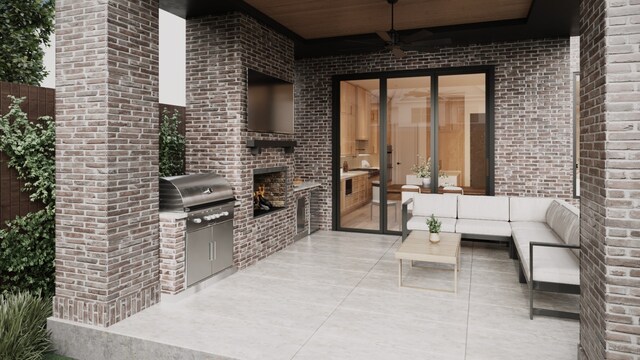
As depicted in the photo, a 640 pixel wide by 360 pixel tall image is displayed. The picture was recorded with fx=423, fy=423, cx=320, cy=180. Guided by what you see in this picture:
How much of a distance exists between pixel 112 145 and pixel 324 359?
2530mm

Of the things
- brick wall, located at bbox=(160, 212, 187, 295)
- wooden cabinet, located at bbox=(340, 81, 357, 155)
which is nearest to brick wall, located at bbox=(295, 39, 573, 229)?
wooden cabinet, located at bbox=(340, 81, 357, 155)

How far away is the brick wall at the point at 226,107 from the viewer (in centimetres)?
544

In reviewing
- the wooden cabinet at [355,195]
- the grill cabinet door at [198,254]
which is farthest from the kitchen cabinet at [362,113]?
the grill cabinet door at [198,254]

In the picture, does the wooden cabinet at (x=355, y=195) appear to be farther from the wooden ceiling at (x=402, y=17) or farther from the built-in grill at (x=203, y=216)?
the built-in grill at (x=203, y=216)

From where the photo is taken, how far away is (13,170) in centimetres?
407

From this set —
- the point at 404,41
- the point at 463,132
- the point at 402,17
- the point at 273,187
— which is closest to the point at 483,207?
the point at 463,132

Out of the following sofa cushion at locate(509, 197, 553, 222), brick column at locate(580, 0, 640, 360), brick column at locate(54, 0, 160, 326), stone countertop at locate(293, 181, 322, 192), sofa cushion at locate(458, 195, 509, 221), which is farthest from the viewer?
stone countertop at locate(293, 181, 322, 192)

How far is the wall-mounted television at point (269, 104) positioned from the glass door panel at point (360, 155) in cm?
159

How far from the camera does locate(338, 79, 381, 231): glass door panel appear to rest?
25.8ft

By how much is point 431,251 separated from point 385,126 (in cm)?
354

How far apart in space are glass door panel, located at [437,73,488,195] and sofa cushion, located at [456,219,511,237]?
1154mm

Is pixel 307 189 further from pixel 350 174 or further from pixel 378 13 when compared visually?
pixel 378 13

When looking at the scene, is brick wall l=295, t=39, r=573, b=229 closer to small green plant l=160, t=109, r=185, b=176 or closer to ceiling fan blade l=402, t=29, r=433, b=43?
ceiling fan blade l=402, t=29, r=433, b=43

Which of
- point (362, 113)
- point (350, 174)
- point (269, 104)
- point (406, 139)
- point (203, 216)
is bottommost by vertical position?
point (203, 216)
